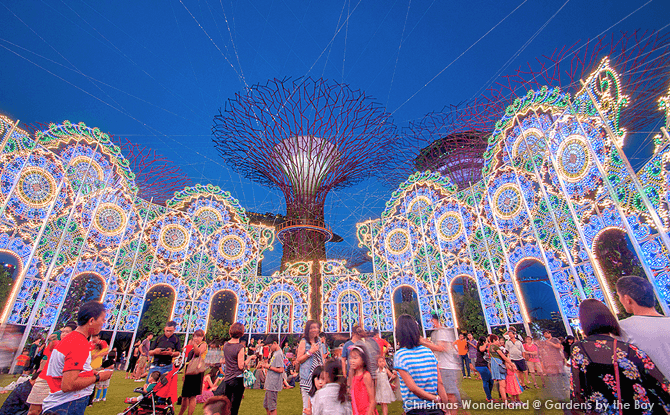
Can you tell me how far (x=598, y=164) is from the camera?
24.8 ft

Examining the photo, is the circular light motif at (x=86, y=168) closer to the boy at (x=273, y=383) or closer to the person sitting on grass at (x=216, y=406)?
the boy at (x=273, y=383)

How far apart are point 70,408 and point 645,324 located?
15.7 ft

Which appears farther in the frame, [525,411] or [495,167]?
[495,167]

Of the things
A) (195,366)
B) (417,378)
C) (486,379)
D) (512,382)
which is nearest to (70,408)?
(195,366)

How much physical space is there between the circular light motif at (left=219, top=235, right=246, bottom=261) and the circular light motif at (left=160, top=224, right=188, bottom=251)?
1700 millimetres

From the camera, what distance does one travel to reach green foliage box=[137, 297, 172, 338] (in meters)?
17.2

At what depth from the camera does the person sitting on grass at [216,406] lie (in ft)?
9.41

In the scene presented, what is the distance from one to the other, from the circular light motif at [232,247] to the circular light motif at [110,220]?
4218mm

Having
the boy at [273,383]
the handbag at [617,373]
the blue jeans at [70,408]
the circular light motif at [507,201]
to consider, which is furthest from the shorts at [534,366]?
the blue jeans at [70,408]

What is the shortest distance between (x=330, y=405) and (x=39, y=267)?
41.8 feet

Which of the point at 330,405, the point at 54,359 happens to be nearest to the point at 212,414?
the point at 330,405

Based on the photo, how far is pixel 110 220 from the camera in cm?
1304

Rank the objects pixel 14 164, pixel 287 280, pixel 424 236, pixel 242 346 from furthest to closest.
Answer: pixel 287 280 → pixel 424 236 → pixel 14 164 → pixel 242 346

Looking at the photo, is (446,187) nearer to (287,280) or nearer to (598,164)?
(598,164)
